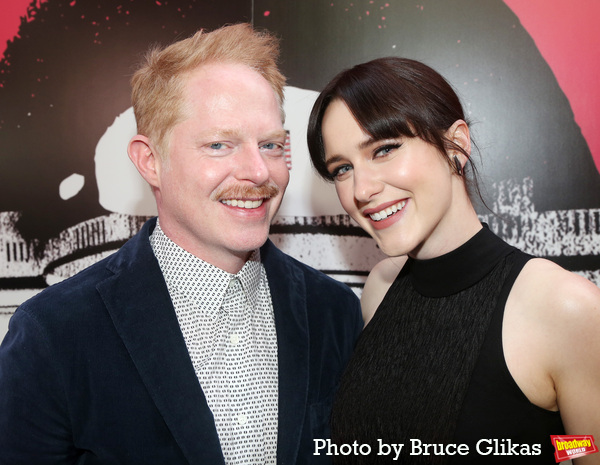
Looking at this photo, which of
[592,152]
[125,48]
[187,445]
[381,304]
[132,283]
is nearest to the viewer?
[187,445]

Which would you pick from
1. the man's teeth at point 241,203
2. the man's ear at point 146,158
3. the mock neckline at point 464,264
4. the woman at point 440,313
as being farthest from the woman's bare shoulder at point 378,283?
the man's ear at point 146,158

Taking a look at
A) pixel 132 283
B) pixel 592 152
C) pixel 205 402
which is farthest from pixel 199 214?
pixel 592 152

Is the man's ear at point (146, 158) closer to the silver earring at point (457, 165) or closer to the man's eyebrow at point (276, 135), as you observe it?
the man's eyebrow at point (276, 135)

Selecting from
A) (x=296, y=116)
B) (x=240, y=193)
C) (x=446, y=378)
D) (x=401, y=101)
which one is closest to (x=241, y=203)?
(x=240, y=193)

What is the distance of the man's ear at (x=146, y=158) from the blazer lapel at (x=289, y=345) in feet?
1.58

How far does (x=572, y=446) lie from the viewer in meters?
1.50

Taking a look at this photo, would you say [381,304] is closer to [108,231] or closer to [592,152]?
[592,152]

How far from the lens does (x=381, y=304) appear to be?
2.00 m

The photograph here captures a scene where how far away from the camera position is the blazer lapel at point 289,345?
1633 mm

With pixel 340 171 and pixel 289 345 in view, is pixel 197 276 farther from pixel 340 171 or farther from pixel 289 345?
pixel 340 171

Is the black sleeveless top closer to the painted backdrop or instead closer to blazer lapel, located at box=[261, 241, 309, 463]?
blazer lapel, located at box=[261, 241, 309, 463]

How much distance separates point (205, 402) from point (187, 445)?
0.12m

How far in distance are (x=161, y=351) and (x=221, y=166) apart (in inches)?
22.8

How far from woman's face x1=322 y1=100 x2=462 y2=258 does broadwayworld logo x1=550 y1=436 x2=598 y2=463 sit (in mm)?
657
